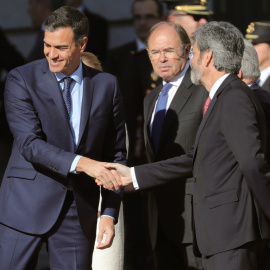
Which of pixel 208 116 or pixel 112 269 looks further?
pixel 112 269

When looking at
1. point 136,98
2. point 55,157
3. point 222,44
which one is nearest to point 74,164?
point 55,157

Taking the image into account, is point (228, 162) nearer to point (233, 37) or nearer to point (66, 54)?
point (233, 37)

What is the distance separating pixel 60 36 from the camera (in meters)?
4.64

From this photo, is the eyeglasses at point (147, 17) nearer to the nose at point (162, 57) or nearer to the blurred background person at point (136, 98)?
the blurred background person at point (136, 98)

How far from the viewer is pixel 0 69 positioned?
A: 8.08 metres

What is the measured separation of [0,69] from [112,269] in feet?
10.7

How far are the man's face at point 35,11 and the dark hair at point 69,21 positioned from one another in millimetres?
3436

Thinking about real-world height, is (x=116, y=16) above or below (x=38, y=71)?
below

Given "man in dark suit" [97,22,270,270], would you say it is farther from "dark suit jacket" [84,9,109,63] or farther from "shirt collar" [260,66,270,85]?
"dark suit jacket" [84,9,109,63]

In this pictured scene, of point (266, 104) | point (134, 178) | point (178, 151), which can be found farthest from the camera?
point (178, 151)

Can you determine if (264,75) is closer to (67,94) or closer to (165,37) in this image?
(165,37)

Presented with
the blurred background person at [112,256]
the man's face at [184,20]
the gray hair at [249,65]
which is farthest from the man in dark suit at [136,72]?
the gray hair at [249,65]

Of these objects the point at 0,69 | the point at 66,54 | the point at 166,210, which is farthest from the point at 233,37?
the point at 0,69

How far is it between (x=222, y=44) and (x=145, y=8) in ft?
9.50
